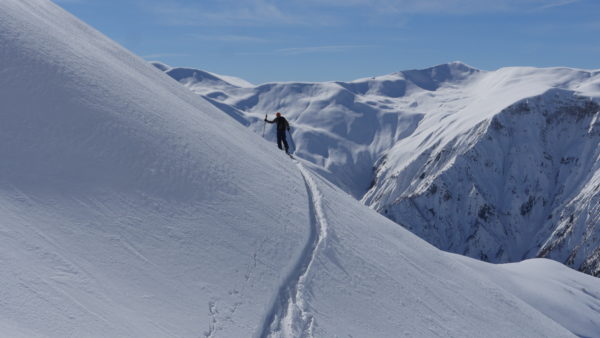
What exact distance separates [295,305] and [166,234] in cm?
352

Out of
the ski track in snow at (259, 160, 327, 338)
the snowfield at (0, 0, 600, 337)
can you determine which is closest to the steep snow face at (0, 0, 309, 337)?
the snowfield at (0, 0, 600, 337)

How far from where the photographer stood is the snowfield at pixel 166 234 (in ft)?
35.7

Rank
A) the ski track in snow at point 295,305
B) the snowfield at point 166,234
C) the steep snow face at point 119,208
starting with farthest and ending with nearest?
the ski track in snow at point 295,305
the snowfield at point 166,234
the steep snow face at point 119,208

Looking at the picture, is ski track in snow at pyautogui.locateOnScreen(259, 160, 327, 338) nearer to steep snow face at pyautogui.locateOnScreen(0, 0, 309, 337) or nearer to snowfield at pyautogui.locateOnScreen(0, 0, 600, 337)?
snowfield at pyautogui.locateOnScreen(0, 0, 600, 337)

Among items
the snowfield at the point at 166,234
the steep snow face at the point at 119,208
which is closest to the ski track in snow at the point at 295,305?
the snowfield at the point at 166,234

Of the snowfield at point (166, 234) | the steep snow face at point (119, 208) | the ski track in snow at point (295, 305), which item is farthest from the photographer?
the ski track in snow at point (295, 305)

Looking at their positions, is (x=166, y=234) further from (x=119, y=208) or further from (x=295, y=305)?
(x=295, y=305)

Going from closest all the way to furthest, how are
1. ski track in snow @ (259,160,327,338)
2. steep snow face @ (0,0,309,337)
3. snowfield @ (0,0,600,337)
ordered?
steep snow face @ (0,0,309,337) → snowfield @ (0,0,600,337) → ski track in snow @ (259,160,327,338)

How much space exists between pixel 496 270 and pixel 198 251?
122 ft

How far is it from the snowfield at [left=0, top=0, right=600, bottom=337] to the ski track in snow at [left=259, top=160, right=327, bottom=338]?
4 centimetres

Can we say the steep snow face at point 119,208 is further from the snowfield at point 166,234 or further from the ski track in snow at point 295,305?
the ski track in snow at point 295,305

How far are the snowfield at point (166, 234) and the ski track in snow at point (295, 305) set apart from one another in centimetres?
4

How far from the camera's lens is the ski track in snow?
12.6m

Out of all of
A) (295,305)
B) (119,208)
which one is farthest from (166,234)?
(295,305)
